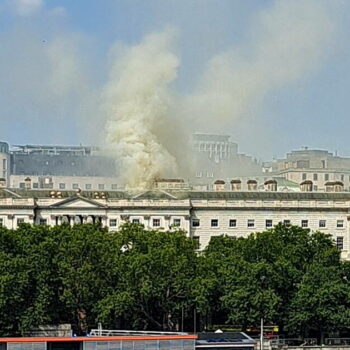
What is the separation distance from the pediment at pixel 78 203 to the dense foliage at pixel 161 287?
104ft

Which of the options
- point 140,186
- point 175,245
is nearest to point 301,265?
point 175,245

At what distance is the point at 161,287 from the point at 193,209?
41305 mm

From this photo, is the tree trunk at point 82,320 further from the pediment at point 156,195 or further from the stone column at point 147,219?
the pediment at point 156,195

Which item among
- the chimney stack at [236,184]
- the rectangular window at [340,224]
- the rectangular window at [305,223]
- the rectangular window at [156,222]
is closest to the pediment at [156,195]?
the rectangular window at [156,222]

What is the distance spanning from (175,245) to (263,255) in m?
6.44

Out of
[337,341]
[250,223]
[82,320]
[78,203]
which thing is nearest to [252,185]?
[250,223]

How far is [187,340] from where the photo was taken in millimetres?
67875

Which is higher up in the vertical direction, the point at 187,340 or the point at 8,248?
the point at 8,248

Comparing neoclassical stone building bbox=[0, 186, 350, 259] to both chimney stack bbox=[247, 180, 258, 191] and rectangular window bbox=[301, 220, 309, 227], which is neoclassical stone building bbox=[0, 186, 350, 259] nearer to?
rectangular window bbox=[301, 220, 309, 227]

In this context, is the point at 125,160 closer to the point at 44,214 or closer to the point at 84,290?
the point at 44,214

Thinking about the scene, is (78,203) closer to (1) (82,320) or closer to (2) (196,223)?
(2) (196,223)

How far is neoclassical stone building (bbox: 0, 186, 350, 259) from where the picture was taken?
12962 centimetres

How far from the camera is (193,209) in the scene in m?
133

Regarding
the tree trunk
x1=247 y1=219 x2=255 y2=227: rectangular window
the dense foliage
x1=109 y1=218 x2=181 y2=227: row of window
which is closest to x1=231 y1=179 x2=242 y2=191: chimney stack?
x1=247 y1=219 x2=255 y2=227: rectangular window
